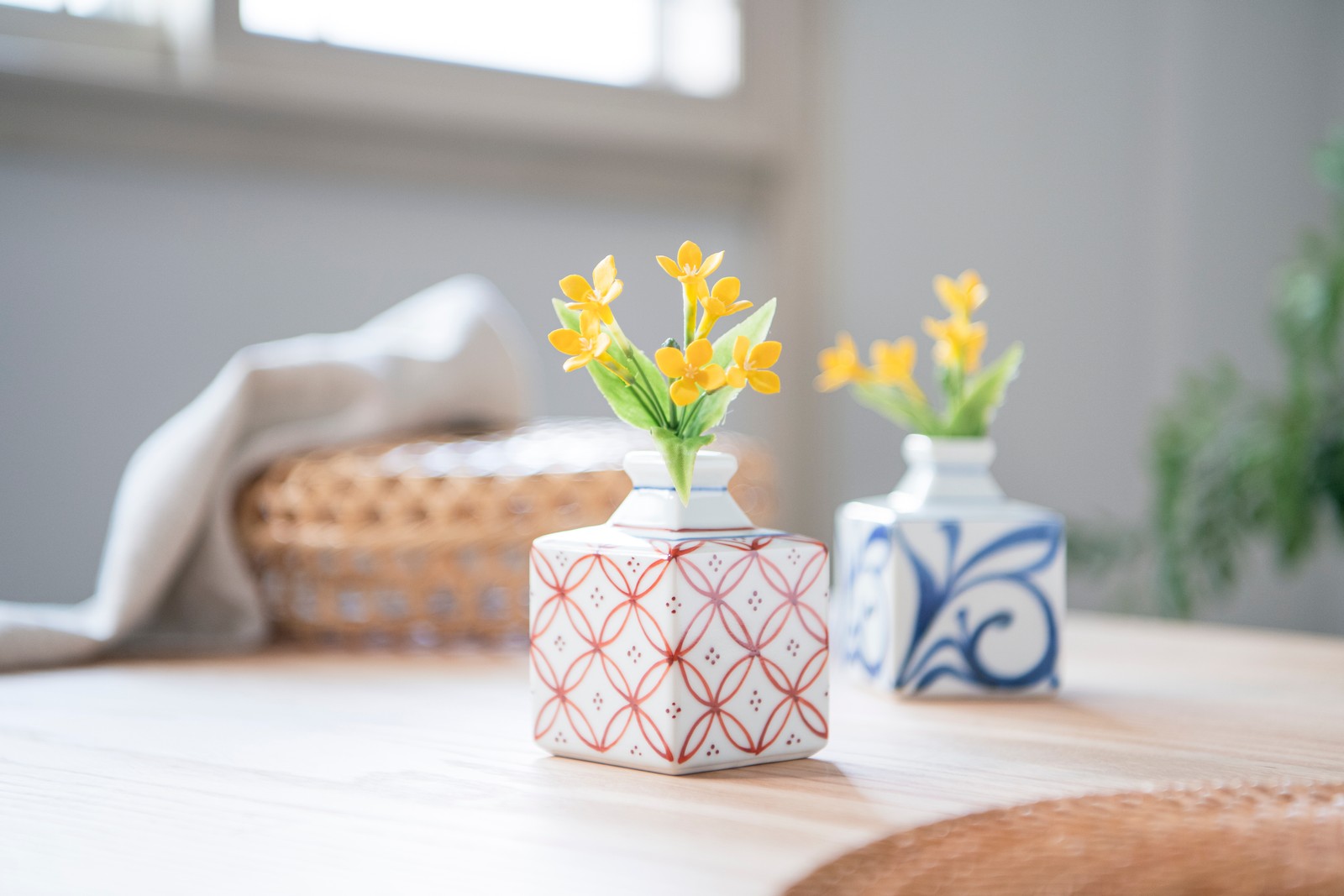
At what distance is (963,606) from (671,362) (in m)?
0.29

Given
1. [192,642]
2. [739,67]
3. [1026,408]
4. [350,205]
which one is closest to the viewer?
[192,642]

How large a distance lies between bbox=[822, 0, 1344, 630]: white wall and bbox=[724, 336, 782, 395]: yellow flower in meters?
1.62

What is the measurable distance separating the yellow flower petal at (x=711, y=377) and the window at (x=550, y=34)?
4.15 feet

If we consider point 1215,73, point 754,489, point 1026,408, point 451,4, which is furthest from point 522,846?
point 1215,73

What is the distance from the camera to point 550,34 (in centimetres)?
188

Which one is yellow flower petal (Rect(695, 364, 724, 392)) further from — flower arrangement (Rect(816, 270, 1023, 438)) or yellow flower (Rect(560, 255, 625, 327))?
flower arrangement (Rect(816, 270, 1023, 438))

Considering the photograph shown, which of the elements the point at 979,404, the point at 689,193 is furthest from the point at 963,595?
the point at 689,193

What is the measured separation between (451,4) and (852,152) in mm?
757

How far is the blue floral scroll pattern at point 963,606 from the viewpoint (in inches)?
29.6

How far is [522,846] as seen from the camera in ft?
1.52

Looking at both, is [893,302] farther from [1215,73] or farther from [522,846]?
[522,846]

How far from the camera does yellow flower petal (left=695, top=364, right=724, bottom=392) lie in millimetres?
571

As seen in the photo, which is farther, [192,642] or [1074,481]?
[1074,481]

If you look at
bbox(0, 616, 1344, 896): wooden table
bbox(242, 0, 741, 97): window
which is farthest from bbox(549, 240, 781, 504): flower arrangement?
bbox(242, 0, 741, 97): window
